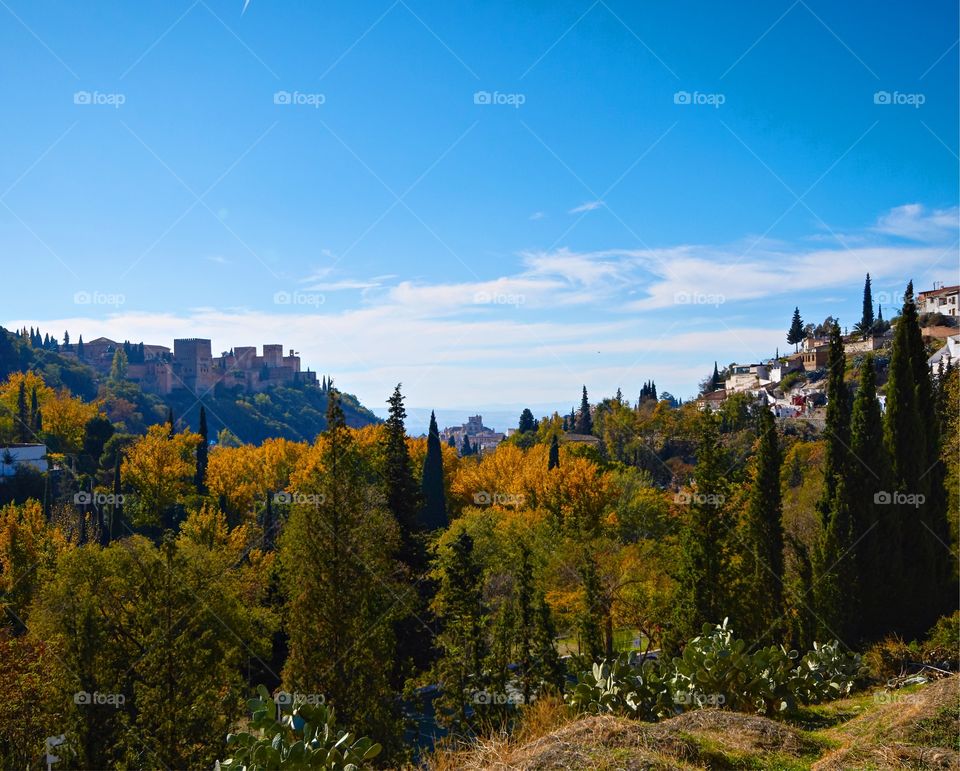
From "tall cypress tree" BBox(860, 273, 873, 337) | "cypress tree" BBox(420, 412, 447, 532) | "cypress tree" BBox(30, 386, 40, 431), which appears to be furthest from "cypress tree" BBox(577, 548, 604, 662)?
"tall cypress tree" BBox(860, 273, 873, 337)

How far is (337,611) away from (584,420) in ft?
235

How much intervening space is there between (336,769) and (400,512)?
786 inches

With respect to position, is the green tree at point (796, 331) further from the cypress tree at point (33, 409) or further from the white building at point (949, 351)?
the cypress tree at point (33, 409)

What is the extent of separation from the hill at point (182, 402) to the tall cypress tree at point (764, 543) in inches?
3116

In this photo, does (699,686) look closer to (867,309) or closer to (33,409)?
(33,409)

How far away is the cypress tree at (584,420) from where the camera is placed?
81500 mm

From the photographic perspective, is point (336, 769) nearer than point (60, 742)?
Yes

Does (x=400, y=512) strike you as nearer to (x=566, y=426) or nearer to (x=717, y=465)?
(x=717, y=465)

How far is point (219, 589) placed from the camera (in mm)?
20516

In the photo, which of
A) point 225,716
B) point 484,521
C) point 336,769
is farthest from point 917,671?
point 484,521

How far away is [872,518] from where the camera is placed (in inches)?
714

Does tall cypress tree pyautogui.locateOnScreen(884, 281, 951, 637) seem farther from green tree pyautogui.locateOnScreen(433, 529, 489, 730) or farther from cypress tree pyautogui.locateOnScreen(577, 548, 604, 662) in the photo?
green tree pyautogui.locateOnScreen(433, 529, 489, 730)

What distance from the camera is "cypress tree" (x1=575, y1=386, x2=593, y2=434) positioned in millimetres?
81500

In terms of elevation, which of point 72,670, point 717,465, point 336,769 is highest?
point 717,465
